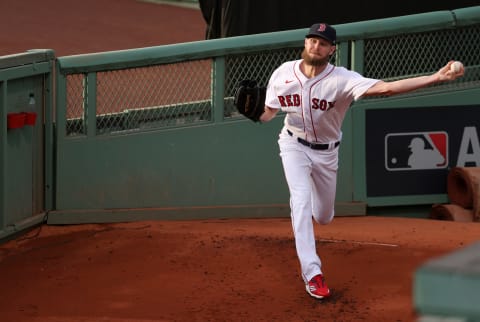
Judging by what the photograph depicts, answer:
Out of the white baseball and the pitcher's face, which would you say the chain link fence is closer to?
the pitcher's face

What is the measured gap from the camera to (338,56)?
961cm

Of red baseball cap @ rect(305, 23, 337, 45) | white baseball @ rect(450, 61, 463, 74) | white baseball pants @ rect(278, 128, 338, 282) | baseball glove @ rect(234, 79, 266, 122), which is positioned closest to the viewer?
white baseball @ rect(450, 61, 463, 74)

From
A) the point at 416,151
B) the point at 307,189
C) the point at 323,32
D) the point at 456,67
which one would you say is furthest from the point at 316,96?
the point at 416,151

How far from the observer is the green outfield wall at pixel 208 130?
905 centimetres

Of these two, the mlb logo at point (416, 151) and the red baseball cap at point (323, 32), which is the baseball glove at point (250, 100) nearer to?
the red baseball cap at point (323, 32)

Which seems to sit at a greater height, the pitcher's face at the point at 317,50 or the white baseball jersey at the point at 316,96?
the pitcher's face at the point at 317,50

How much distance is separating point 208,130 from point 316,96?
268 cm

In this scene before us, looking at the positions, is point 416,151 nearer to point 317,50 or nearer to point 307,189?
point 307,189

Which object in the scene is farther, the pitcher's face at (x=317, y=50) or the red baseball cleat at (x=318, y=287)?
the red baseball cleat at (x=318, y=287)

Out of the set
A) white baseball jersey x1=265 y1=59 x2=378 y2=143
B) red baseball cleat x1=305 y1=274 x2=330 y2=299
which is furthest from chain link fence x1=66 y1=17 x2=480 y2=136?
red baseball cleat x1=305 y1=274 x2=330 y2=299

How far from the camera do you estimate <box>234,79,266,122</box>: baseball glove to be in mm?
6984

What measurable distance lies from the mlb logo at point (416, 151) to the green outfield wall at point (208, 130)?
0.06 ft

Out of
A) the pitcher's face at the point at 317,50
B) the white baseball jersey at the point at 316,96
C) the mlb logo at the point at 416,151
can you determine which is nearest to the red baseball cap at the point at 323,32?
the pitcher's face at the point at 317,50

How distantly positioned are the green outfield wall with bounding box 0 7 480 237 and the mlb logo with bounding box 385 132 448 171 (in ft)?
0.06
